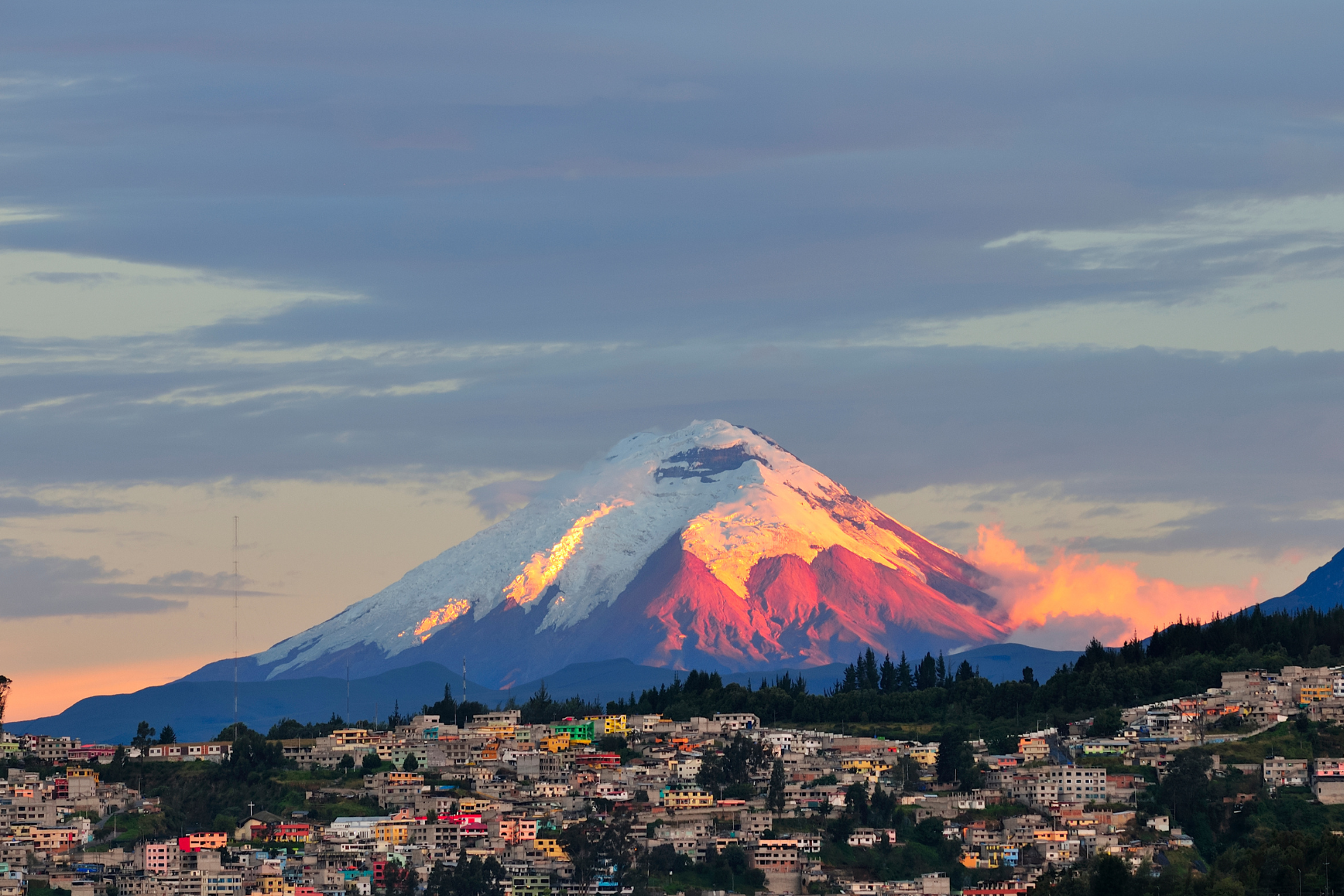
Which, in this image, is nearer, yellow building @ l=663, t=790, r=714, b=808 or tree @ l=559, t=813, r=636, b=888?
tree @ l=559, t=813, r=636, b=888

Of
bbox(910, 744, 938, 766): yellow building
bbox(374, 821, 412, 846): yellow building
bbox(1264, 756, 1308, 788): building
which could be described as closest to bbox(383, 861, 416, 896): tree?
bbox(374, 821, 412, 846): yellow building

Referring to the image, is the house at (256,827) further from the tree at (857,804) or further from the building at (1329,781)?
the building at (1329,781)

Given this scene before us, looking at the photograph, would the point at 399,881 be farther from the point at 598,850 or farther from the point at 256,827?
the point at 256,827

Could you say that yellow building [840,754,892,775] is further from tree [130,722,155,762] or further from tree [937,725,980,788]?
tree [130,722,155,762]

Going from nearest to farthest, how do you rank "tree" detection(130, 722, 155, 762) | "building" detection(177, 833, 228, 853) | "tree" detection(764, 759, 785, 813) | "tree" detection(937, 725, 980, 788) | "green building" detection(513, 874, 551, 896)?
"green building" detection(513, 874, 551, 896) < "building" detection(177, 833, 228, 853) < "tree" detection(764, 759, 785, 813) < "tree" detection(937, 725, 980, 788) < "tree" detection(130, 722, 155, 762)

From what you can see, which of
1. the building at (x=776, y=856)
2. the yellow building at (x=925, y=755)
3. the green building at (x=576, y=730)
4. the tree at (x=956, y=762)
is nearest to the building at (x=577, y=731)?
the green building at (x=576, y=730)

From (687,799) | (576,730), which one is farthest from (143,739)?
(687,799)

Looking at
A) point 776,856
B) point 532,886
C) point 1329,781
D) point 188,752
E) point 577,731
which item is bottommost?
point 532,886
